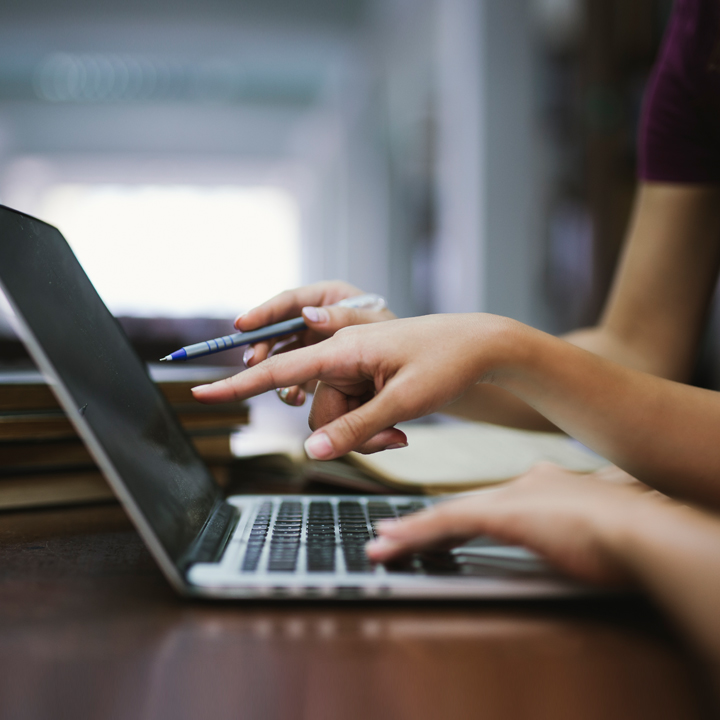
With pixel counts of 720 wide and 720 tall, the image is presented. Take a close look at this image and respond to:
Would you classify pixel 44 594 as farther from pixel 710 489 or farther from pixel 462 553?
pixel 710 489

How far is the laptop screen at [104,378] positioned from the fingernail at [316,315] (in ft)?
0.39

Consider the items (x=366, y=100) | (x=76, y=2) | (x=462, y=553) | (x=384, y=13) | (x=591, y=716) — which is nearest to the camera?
(x=591, y=716)

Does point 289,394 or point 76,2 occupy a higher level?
point 76,2

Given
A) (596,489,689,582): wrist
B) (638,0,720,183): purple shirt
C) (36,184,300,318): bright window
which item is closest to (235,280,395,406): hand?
(596,489,689,582): wrist

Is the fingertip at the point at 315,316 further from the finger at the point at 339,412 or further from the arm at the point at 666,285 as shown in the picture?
the arm at the point at 666,285

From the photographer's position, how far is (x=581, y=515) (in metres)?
0.25

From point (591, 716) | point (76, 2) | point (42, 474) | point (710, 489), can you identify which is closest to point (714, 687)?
point (591, 716)

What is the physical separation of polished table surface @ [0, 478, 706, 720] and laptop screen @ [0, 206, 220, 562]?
0.04 meters

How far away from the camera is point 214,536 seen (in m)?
0.31

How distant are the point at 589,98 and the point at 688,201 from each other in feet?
4.34

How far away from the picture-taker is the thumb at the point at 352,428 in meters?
0.29

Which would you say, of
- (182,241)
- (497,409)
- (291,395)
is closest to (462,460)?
(497,409)

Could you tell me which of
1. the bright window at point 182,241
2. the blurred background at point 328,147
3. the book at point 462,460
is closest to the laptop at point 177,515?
the book at point 462,460

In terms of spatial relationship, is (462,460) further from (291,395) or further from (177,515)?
(177,515)
